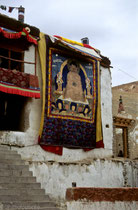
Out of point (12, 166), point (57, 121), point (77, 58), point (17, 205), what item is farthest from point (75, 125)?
point (17, 205)

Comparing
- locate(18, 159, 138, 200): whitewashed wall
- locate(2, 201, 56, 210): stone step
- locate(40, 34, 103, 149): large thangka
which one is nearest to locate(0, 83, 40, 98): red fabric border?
locate(40, 34, 103, 149): large thangka

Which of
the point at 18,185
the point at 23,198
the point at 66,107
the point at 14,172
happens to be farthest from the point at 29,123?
the point at 23,198

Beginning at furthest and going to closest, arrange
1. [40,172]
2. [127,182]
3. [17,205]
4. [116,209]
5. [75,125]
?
[127,182], [75,125], [40,172], [17,205], [116,209]

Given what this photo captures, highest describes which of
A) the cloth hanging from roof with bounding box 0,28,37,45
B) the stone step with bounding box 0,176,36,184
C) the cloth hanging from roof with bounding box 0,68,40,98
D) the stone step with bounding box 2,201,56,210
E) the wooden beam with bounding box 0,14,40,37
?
the wooden beam with bounding box 0,14,40,37

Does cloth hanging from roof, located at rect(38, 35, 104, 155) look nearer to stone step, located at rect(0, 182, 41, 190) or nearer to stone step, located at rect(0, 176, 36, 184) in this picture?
stone step, located at rect(0, 176, 36, 184)

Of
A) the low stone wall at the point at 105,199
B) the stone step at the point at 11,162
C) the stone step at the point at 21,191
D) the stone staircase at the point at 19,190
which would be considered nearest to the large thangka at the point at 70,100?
the stone step at the point at 11,162

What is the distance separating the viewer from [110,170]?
1064cm

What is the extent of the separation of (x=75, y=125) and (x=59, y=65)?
2.04 m

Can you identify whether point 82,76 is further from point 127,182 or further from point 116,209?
point 116,209

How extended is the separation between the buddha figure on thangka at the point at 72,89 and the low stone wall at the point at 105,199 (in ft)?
18.5

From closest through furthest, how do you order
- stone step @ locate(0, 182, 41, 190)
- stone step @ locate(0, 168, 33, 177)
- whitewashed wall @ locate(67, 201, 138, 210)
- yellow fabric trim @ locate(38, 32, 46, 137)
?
1. whitewashed wall @ locate(67, 201, 138, 210)
2. stone step @ locate(0, 182, 41, 190)
3. stone step @ locate(0, 168, 33, 177)
4. yellow fabric trim @ locate(38, 32, 46, 137)

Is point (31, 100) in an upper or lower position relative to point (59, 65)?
lower

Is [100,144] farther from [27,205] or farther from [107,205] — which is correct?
[107,205]

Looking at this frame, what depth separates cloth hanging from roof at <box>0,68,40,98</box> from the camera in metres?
8.85
